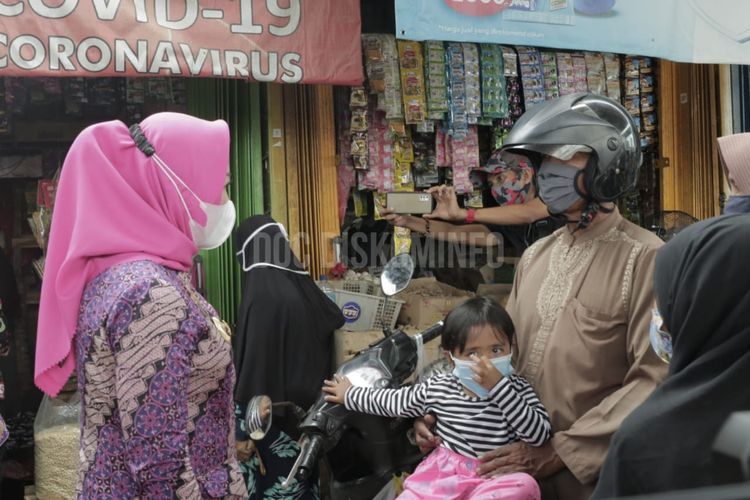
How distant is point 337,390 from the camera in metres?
2.50

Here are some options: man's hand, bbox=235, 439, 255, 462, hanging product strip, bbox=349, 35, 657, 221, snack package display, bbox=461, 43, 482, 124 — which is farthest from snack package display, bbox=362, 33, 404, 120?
man's hand, bbox=235, 439, 255, 462

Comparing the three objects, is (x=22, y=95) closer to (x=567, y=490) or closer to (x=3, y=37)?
(x=3, y=37)

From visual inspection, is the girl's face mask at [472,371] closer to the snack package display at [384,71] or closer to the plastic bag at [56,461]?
the plastic bag at [56,461]

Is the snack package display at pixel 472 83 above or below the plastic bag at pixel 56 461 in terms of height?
above

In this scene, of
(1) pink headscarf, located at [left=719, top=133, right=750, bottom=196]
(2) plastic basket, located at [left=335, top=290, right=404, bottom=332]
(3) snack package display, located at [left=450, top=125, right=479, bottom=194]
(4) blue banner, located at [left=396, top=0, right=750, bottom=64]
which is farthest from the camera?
(3) snack package display, located at [left=450, top=125, right=479, bottom=194]

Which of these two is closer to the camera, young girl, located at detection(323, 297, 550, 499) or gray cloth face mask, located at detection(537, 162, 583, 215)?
young girl, located at detection(323, 297, 550, 499)

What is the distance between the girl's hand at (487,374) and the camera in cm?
220

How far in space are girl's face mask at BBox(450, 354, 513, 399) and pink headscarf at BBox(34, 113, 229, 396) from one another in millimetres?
844

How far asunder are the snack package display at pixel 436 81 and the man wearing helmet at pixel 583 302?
2.32 meters

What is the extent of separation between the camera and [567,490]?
2.27 m

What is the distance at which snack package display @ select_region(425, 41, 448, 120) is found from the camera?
4707 millimetres

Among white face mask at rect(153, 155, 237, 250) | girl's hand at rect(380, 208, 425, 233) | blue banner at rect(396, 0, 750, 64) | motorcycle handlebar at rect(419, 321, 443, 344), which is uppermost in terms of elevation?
blue banner at rect(396, 0, 750, 64)

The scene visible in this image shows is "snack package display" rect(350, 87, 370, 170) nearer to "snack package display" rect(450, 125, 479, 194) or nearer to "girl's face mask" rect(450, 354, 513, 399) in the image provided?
"snack package display" rect(450, 125, 479, 194)

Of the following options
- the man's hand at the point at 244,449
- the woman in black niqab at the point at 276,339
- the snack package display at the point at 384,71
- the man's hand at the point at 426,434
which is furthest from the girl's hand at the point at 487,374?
the snack package display at the point at 384,71
